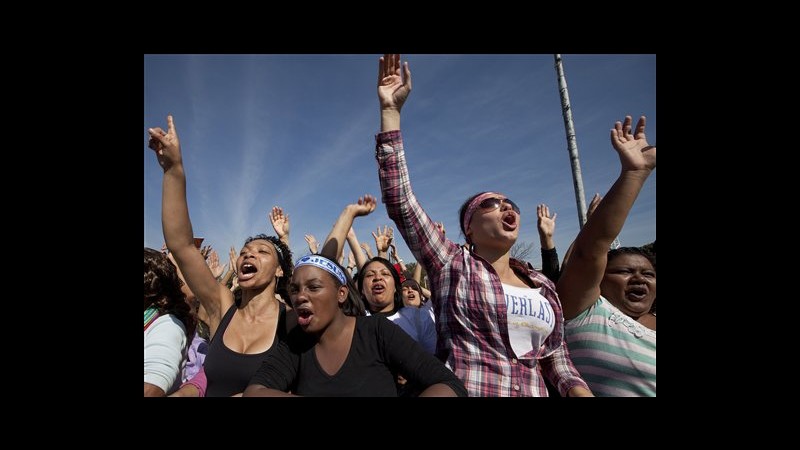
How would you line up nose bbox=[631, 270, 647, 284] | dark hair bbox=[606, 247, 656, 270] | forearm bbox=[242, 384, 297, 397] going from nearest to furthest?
1. forearm bbox=[242, 384, 297, 397]
2. nose bbox=[631, 270, 647, 284]
3. dark hair bbox=[606, 247, 656, 270]

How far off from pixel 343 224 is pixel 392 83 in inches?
60.9

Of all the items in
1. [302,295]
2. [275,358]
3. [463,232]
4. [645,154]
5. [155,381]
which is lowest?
[155,381]

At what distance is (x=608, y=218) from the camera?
225 cm

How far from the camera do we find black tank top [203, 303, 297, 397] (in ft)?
8.36

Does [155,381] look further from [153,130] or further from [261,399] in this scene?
[153,130]

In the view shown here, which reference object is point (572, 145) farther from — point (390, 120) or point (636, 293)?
point (390, 120)

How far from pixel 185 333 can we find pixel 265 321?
0.54 metres

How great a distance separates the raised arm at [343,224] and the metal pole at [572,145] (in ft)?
19.5

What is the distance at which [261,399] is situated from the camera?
188 centimetres

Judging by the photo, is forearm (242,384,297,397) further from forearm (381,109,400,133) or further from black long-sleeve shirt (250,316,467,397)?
forearm (381,109,400,133)

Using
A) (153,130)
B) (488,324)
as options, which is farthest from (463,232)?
(153,130)

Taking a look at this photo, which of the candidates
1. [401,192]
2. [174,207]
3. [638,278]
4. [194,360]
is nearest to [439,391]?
[401,192]

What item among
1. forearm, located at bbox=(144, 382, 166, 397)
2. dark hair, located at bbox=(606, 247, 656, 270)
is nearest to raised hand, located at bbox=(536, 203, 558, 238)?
dark hair, located at bbox=(606, 247, 656, 270)

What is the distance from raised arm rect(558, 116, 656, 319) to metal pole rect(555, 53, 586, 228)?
6139mm
